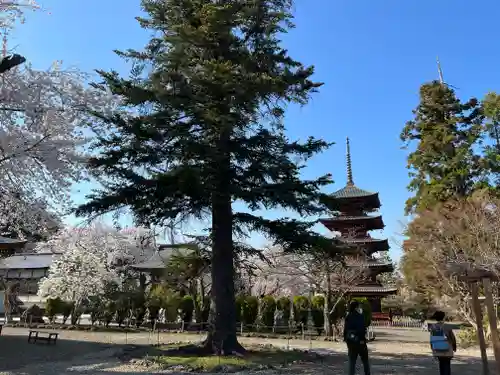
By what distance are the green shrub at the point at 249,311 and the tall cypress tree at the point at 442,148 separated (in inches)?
378

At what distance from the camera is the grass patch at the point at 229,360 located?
9391 mm

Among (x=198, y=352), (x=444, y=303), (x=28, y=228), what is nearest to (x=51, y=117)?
(x=28, y=228)

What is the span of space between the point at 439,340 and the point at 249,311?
15.2 metres

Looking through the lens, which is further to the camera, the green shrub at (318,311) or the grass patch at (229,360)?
the green shrub at (318,311)

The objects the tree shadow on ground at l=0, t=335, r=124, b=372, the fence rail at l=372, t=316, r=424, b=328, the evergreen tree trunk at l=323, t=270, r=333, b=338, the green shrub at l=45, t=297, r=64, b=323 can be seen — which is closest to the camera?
the tree shadow on ground at l=0, t=335, r=124, b=372

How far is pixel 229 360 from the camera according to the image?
9.95m

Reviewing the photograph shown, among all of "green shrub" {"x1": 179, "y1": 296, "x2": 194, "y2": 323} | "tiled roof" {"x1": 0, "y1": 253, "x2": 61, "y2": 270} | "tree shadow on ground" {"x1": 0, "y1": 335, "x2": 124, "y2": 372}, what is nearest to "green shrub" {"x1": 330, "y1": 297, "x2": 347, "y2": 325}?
"green shrub" {"x1": 179, "y1": 296, "x2": 194, "y2": 323}

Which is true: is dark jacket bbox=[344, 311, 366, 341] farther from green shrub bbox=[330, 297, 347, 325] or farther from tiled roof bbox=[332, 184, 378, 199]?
tiled roof bbox=[332, 184, 378, 199]

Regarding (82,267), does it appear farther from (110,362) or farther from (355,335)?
(355,335)

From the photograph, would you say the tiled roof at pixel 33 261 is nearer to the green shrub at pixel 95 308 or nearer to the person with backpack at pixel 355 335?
the green shrub at pixel 95 308

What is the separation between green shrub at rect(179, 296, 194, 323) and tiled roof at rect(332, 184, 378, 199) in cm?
1267

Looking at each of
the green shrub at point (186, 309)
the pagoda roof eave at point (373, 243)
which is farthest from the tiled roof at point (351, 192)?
the green shrub at point (186, 309)

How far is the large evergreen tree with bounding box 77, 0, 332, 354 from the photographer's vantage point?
1080 centimetres

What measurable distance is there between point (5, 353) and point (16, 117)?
28.2 ft
